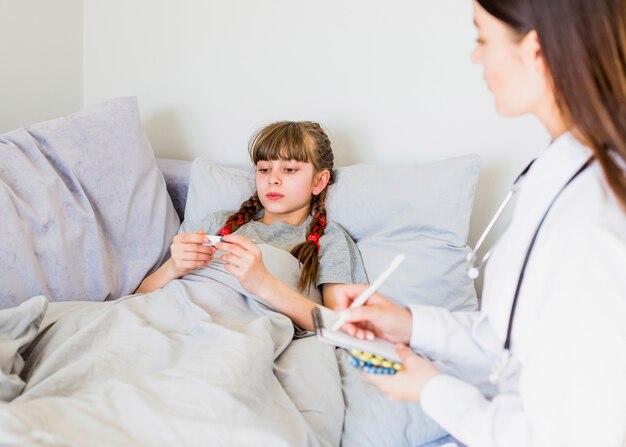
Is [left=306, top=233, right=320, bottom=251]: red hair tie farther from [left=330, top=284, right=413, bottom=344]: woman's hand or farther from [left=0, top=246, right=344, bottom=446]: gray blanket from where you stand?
[left=330, top=284, right=413, bottom=344]: woman's hand

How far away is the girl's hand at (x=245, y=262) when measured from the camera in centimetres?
129

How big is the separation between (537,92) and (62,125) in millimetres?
1168

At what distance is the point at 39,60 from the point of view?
208 cm

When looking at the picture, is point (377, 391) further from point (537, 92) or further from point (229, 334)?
point (537, 92)

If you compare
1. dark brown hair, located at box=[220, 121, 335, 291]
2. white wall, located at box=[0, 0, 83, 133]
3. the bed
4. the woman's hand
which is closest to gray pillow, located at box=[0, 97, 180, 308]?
the bed

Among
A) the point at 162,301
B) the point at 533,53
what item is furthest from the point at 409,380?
the point at 162,301

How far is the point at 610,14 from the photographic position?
2.44ft

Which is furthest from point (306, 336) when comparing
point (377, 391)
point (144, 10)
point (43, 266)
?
point (144, 10)

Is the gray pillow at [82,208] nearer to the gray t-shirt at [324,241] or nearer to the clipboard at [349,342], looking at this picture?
the gray t-shirt at [324,241]

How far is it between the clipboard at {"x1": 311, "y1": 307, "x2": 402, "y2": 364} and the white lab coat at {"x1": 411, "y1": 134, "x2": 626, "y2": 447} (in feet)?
0.23

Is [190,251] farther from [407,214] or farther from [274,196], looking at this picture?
[407,214]

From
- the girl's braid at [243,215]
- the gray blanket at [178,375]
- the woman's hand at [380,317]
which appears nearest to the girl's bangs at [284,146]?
the girl's braid at [243,215]

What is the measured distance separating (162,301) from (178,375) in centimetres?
38

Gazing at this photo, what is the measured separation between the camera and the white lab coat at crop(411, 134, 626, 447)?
0.69m
